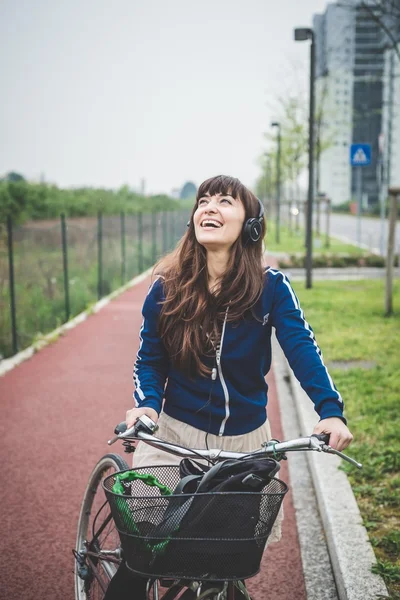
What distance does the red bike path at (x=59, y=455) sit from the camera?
→ 3.86 m

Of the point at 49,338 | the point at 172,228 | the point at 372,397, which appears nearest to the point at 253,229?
the point at 372,397

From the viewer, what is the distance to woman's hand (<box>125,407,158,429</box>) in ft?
8.09

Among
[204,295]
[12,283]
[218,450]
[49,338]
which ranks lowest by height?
[49,338]

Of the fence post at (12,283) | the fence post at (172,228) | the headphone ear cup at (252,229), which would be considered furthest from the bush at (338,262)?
the headphone ear cup at (252,229)

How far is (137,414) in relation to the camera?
2.50 m

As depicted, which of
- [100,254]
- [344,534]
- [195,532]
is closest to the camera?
[195,532]

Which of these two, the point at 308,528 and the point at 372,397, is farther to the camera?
the point at 372,397

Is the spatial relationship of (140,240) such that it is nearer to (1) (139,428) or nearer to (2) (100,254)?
(2) (100,254)

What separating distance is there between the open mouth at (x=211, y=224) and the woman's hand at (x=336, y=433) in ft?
2.81

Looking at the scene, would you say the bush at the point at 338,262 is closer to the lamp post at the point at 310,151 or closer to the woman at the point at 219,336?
the lamp post at the point at 310,151

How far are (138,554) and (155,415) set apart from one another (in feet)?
2.05

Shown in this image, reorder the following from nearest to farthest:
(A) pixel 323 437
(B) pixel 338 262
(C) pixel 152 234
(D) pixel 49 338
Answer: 1. (A) pixel 323 437
2. (D) pixel 49 338
3. (B) pixel 338 262
4. (C) pixel 152 234

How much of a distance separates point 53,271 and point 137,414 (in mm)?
10276

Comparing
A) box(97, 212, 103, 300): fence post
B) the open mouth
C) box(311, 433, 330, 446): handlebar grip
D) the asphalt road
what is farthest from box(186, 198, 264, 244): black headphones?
the asphalt road
